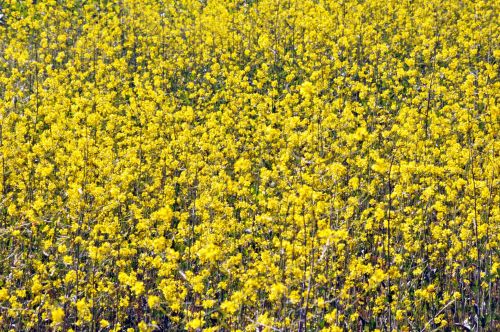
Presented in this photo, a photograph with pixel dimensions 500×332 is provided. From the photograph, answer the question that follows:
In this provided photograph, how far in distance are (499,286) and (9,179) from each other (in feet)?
15.0

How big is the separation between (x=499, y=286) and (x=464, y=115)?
2.39 m

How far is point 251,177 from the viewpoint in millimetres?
7656

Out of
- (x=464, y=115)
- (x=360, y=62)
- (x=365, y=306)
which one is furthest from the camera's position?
(x=360, y=62)

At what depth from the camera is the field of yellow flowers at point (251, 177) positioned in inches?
208

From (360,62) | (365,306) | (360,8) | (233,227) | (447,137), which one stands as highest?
(360,8)

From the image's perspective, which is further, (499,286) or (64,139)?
(64,139)

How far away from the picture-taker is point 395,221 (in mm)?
6129

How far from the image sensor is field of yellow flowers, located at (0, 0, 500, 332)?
529 cm

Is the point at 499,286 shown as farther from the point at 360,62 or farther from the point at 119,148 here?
the point at 360,62

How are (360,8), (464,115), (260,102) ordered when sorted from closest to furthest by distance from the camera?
(464,115) → (260,102) → (360,8)

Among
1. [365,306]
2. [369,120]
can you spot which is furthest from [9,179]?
[369,120]

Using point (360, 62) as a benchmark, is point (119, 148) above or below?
below

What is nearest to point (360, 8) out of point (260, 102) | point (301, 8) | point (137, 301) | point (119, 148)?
point (301, 8)

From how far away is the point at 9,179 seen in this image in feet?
23.0
